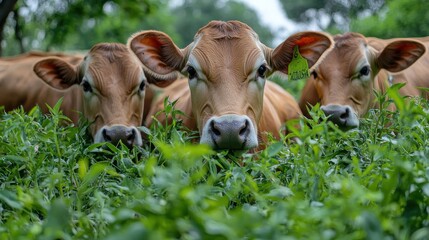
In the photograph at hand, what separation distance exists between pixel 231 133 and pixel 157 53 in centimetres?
156

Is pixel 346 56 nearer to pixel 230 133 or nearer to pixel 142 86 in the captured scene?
pixel 142 86

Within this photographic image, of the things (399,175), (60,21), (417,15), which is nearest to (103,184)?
(399,175)

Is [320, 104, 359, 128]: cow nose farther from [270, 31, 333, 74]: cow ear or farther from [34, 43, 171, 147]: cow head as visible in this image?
[34, 43, 171, 147]: cow head

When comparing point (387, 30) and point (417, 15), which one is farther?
point (387, 30)

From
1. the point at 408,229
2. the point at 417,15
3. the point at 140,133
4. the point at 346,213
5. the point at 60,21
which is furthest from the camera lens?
the point at 417,15

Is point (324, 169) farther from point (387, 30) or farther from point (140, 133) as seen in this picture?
point (387, 30)

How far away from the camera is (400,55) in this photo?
6.55m

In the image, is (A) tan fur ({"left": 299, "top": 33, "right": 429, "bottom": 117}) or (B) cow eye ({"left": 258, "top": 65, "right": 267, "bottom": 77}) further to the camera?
(A) tan fur ({"left": 299, "top": 33, "right": 429, "bottom": 117})

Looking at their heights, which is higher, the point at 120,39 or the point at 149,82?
the point at 149,82

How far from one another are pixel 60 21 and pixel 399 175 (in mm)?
10330

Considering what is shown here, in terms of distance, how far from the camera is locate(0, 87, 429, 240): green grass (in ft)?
8.09

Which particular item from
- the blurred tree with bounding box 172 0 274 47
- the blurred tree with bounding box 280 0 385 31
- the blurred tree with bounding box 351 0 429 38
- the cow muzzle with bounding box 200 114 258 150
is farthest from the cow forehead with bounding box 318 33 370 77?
the blurred tree with bounding box 172 0 274 47

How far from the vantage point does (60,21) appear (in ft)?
40.7

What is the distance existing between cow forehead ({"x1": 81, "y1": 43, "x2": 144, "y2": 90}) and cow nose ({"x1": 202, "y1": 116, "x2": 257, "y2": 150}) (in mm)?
1840
